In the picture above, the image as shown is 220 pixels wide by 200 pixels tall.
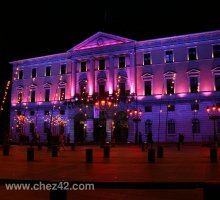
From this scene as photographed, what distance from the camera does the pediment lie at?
4824 centimetres

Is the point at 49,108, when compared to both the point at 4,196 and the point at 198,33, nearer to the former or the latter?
the point at 198,33

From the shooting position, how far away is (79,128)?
50.0 metres

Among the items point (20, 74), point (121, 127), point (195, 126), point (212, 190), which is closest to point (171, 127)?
point (195, 126)

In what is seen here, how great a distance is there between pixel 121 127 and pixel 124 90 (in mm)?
5565

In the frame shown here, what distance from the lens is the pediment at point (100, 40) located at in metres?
48.2

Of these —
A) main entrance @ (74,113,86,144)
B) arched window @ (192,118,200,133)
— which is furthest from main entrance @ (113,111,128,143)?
arched window @ (192,118,200,133)

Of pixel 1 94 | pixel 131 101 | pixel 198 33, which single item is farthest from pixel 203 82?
pixel 1 94

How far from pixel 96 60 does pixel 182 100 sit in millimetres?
15302

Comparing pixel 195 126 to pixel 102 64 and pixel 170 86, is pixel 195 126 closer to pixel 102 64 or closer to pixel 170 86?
pixel 170 86

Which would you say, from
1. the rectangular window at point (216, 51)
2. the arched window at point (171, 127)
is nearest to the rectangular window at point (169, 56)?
the rectangular window at point (216, 51)

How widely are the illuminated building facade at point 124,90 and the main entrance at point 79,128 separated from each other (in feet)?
0.51

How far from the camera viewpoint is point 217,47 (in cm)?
4225

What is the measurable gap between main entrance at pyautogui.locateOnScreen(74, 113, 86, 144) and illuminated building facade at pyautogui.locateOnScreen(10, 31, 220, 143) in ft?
0.51

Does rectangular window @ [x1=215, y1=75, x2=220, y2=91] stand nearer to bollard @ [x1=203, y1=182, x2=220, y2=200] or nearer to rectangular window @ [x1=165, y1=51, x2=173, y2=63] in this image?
rectangular window @ [x1=165, y1=51, x2=173, y2=63]
